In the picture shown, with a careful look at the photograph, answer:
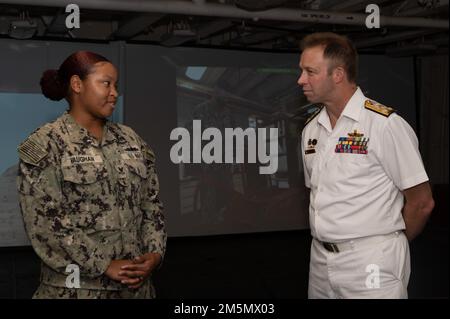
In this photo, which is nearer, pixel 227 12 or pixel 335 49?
pixel 335 49

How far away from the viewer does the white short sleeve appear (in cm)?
154

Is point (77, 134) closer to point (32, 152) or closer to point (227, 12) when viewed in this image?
point (32, 152)

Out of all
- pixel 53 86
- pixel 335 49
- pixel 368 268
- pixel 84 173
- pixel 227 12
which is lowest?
pixel 368 268

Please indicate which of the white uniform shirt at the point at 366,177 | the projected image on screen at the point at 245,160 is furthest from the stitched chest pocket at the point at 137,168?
the projected image on screen at the point at 245,160

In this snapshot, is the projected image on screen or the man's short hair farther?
the projected image on screen

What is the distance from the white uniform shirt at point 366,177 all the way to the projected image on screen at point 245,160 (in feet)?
15.2

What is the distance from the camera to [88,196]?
1484 mm

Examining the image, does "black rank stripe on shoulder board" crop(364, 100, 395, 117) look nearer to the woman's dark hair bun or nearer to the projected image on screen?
the woman's dark hair bun

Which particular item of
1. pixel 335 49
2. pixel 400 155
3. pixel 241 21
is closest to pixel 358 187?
pixel 400 155

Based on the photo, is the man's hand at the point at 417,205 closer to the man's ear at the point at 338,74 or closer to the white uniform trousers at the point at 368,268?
the white uniform trousers at the point at 368,268

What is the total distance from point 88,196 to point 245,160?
5137 mm

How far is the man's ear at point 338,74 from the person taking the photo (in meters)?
1.62

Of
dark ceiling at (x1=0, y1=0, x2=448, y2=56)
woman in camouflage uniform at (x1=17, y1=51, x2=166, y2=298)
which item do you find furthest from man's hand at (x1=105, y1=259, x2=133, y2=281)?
dark ceiling at (x1=0, y1=0, x2=448, y2=56)

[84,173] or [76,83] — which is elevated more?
[76,83]
